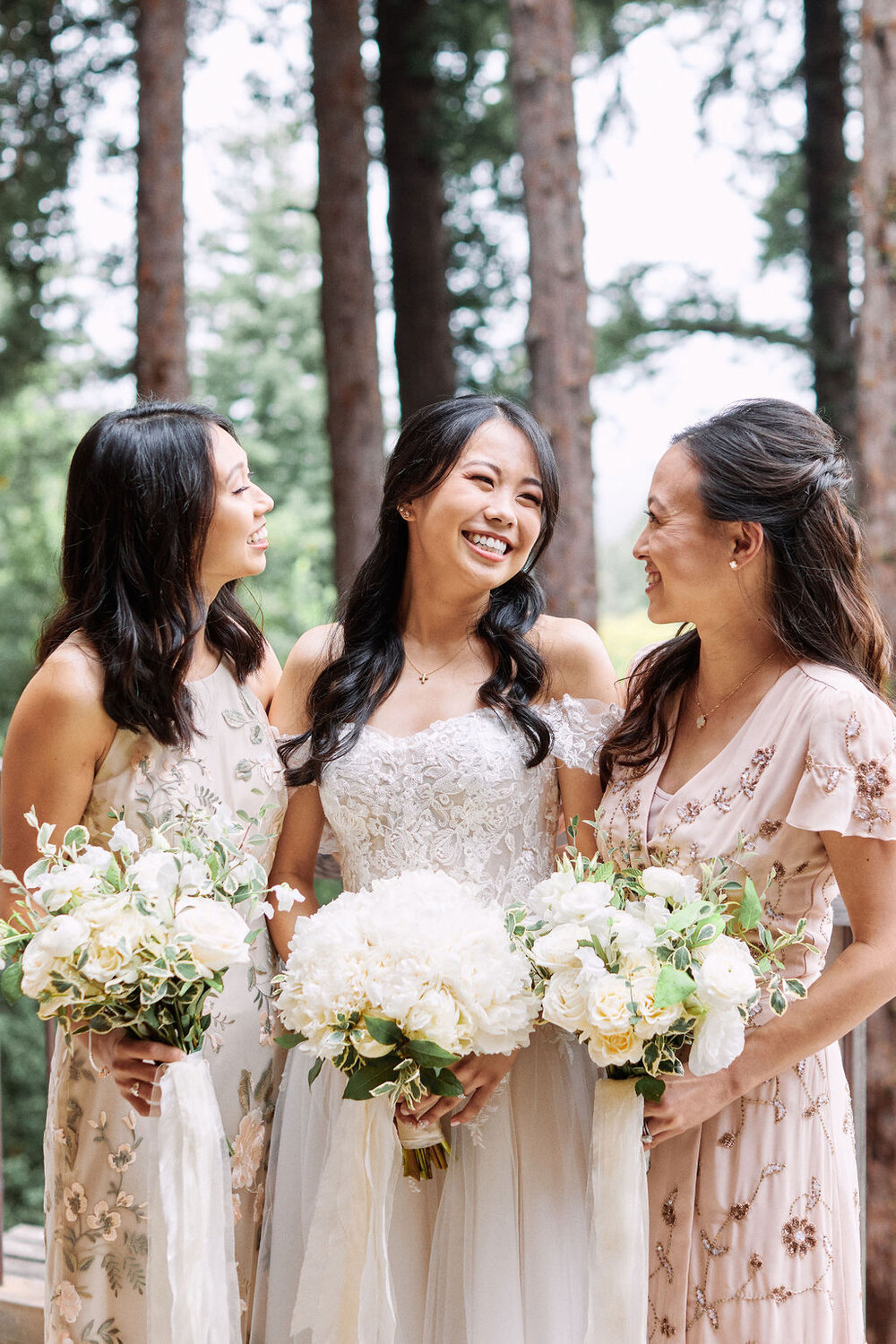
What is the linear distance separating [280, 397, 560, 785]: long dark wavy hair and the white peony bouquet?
2.17 ft

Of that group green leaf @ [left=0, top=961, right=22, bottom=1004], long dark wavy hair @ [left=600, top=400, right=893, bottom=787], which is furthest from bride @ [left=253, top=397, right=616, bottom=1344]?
green leaf @ [left=0, top=961, right=22, bottom=1004]

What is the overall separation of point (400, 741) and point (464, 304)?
852cm

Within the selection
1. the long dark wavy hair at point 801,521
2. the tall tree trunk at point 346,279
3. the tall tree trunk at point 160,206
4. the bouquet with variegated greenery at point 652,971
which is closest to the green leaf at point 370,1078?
the bouquet with variegated greenery at point 652,971

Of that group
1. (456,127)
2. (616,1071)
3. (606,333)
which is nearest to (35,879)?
(616,1071)

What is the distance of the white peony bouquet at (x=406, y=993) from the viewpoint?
1.81 meters

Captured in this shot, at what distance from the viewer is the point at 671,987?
1731 mm

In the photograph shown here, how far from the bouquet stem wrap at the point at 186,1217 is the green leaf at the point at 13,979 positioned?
0.27 m

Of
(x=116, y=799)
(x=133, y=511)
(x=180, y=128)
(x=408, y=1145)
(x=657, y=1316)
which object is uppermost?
(x=180, y=128)

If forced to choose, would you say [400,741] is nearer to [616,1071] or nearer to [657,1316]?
[616,1071]

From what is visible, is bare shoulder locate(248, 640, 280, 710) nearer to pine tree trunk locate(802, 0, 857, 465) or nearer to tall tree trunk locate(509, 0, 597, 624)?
tall tree trunk locate(509, 0, 597, 624)

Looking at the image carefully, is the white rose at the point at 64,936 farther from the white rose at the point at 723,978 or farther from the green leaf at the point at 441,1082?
the white rose at the point at 723,978

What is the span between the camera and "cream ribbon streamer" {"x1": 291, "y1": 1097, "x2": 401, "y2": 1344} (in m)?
2.00

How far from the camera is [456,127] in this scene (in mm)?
9484

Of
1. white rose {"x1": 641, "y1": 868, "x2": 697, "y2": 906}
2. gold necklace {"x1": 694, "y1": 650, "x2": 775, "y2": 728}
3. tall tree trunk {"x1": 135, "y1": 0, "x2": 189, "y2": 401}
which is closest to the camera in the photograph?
white rose {"x1": 641, "y1": 868, "x2": 697, "y2": 906}
